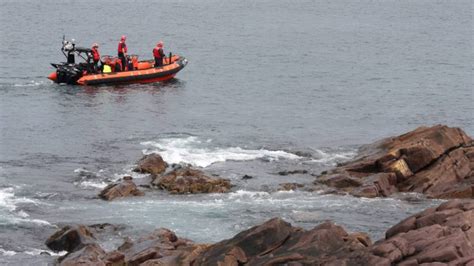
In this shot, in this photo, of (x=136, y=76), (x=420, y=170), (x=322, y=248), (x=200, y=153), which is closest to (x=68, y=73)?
(x=136, y=76)

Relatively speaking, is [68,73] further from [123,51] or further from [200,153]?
[200,153]

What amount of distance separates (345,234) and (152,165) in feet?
51.8

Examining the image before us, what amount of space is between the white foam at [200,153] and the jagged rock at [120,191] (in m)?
5.25

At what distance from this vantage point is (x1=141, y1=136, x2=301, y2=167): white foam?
45.2 m

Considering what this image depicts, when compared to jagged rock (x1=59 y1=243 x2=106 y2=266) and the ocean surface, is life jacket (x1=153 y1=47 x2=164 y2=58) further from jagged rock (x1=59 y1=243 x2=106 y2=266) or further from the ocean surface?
jagged rock (x1=59 y1=243 x2=106 y2=266)

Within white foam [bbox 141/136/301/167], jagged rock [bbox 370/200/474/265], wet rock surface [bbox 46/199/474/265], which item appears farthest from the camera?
white foam [bbox 141/136/301/167]

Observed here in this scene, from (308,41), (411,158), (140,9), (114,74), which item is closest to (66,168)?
(411,158)

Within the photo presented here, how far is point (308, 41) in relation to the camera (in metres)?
91.2

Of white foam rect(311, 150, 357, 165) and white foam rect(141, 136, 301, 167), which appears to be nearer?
white foam rect(141, 136, 301, 167)

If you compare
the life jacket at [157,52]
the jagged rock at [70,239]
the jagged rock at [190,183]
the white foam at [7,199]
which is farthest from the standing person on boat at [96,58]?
the jagged rock at [70,239]

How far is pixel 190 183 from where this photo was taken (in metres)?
40.2

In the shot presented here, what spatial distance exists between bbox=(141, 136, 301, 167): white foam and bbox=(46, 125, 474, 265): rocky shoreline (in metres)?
3.66

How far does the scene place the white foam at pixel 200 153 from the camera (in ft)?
148

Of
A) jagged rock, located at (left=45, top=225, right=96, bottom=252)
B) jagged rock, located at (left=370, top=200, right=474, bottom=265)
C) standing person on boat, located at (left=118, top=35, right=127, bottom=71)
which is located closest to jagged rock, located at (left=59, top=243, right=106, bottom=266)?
jagged rock, located at (left=45, top=225, right=96, bottom=252)
